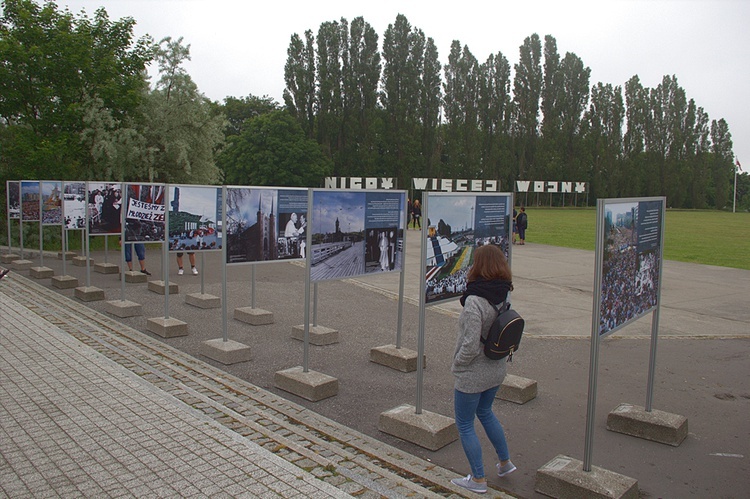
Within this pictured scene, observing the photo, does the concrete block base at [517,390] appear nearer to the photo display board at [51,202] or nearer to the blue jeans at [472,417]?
the blue jeans at [472,417]

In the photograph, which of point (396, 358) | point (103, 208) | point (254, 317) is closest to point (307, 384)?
point (396, 358)

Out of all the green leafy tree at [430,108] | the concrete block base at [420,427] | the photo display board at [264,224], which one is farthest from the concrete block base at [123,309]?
the green leafy tree at [430,108]

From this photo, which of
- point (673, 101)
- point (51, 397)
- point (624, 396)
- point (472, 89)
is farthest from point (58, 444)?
point (673, 101)

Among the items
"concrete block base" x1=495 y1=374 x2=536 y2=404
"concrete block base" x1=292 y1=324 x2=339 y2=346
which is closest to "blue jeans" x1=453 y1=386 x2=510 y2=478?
"concrete block base" x1=495 y1=374 x2=536 y2=404

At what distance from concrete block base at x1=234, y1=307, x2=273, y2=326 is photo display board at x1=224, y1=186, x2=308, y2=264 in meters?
1.85

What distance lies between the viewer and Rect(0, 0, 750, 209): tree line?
2459 cm

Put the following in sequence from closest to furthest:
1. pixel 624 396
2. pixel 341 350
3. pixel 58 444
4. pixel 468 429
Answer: pixel 468 429, pixel 58 444, pixel 624 396, pixel 341 350

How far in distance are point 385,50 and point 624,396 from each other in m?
68.1

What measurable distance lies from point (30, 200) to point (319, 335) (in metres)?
11.0

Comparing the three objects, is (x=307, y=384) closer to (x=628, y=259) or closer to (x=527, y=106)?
(x=628, y=259)

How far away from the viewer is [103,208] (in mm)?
11984

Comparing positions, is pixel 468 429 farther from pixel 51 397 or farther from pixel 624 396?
pixel 51 397

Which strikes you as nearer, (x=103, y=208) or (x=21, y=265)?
(x=103, y=208)

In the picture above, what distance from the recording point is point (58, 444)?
5.06 meters
